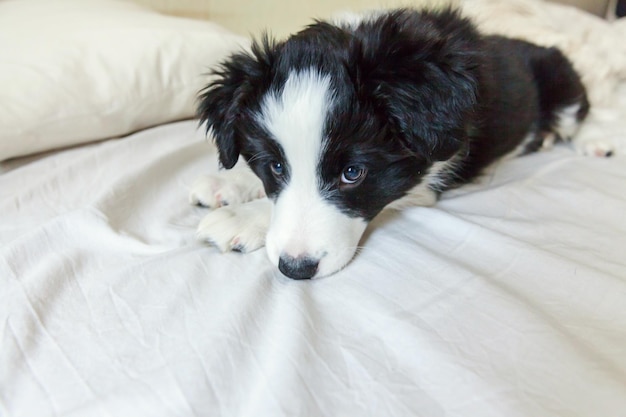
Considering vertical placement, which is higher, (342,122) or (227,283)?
(342,122)

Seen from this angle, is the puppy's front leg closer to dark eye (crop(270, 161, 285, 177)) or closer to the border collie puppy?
the border collie puppy

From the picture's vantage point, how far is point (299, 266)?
1.18 meters

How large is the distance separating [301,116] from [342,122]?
3.8 inches

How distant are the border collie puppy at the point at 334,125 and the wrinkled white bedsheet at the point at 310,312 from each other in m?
0.09

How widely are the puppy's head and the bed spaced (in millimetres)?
102

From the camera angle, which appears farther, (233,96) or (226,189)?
(226,189)

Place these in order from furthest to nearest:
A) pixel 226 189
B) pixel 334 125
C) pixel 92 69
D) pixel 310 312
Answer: pixel 92 69 → pixel 226 189 → pixel 334 125 → pixel 310 312

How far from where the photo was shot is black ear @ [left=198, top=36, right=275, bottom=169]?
1342mm

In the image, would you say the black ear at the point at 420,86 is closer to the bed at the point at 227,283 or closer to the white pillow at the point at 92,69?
the bed at the point at 227,283

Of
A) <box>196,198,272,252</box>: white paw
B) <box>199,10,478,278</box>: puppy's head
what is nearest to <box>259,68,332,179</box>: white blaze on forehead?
<box>199,10,478,278</box>: puppy's head

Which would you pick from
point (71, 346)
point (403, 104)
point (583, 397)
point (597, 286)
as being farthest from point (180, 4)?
point (583, 397)

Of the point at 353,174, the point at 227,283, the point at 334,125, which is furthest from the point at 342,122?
the point at 227,283

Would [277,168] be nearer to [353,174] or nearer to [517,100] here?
[353,174]

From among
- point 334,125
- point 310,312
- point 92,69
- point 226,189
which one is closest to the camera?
point 310,312
